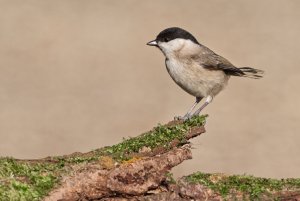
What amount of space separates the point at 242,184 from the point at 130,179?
159 cm

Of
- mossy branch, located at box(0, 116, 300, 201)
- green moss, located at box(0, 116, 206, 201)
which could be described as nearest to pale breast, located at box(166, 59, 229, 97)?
green moss, located at box(0, 116, 206, 201)

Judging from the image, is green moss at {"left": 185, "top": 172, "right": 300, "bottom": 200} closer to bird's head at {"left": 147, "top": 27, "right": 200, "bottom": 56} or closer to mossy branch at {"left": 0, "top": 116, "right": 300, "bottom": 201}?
mossy branch at {"left": 0, "top": 116, "right": 300, "bottom": 201}

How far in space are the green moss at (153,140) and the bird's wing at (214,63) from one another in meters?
2.62

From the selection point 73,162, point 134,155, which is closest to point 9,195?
point 73,162

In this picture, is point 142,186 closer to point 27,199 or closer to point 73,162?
point 73,162

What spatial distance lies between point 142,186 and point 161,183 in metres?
0.43

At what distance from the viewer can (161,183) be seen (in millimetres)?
7336

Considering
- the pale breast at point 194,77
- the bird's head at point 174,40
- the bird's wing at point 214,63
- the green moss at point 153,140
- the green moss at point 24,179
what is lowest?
the green moss at point 24,179

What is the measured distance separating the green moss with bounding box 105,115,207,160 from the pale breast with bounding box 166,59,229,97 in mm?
2286

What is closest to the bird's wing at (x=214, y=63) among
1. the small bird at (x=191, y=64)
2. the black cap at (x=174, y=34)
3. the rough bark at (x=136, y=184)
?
the small bird at (x=191, y=64)

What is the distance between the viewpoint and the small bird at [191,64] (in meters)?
11.1

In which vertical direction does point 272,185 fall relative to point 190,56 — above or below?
below

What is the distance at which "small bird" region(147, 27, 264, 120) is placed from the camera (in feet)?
36.4

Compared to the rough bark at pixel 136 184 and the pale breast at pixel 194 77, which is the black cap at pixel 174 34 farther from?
the rough bark at pixel 136 184
